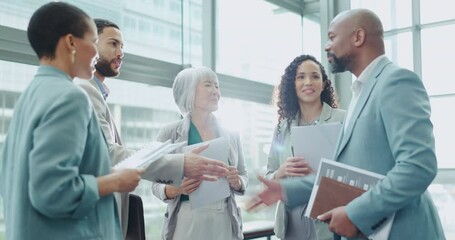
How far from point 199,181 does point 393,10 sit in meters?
3.44

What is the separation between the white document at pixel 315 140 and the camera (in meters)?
2.20

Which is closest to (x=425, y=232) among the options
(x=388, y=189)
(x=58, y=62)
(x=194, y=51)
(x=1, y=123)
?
(x=388, y=189)

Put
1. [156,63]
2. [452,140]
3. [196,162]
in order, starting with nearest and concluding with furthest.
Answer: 1. [196,162]
2. [156,63]
3. [452,140]

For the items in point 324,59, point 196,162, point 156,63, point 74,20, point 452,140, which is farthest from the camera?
point 324,59

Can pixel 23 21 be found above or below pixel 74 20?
above

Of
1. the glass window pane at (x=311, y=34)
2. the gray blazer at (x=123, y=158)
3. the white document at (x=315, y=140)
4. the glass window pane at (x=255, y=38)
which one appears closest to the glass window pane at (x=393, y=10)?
the glass window pane at (x=311, y=34)

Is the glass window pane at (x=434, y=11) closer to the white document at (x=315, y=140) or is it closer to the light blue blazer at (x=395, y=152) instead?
the white document at (x=315, y=140)

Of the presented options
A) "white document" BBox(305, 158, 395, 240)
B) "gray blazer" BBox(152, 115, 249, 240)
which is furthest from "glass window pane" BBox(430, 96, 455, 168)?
"white document" BBox(305, 158, 395, 240)

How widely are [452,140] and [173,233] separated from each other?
3.16 metres

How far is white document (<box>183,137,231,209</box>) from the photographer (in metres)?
2.33

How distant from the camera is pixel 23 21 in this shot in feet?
8.52

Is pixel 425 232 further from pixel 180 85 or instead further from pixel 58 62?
pixel 180 85

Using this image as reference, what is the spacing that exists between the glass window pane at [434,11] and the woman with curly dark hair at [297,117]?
244 centimetres

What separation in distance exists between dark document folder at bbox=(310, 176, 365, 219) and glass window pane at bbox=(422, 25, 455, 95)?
3503 millimetres
